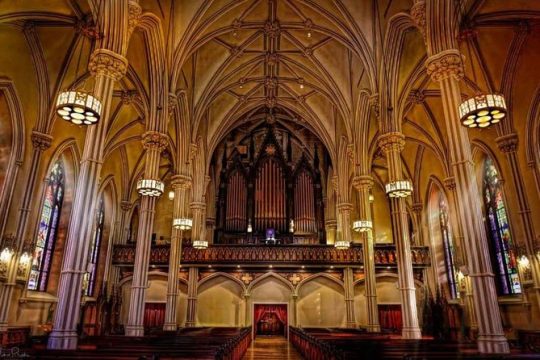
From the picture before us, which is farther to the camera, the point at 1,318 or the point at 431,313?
the point at 431,313

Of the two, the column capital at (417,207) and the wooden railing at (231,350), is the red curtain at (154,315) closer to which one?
the wooden railing at (231,350)

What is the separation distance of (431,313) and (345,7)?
1835 cm

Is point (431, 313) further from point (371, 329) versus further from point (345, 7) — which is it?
point (345, 7)

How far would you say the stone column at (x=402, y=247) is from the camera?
13.9 meters

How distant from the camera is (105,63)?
10.8 meters

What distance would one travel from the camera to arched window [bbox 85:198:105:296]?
75.3ft

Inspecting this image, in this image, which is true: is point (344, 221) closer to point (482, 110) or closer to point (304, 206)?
point (304, 206)

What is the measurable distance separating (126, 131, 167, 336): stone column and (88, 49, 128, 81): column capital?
466cm

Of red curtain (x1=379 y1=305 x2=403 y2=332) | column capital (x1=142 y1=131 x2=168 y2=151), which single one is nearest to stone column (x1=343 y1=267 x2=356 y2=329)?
red curtain (x1=379 y1=305 x2=403 y2=332)

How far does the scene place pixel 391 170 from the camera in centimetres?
1497

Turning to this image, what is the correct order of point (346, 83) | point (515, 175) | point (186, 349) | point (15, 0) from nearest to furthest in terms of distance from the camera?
point (186, 349) < point (15, 0) < point (515, 175) < point (346, 83)

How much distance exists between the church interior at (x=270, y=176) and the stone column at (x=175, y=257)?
0.10 metres

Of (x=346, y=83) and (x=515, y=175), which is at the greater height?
(x=346, y=83)

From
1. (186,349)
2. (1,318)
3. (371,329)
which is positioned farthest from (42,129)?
(371,329)
